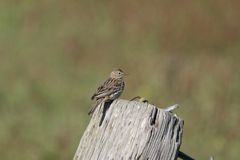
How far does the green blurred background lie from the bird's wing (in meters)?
3.48

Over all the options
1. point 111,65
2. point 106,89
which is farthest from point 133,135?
point 111,65

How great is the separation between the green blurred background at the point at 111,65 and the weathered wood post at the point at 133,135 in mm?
6055

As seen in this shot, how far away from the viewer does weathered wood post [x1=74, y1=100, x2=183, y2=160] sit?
411cm

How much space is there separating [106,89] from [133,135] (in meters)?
2.52

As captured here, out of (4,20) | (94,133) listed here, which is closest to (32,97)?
(4,20)

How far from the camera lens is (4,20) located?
15.5 metres

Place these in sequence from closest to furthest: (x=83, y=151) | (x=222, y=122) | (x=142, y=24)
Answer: (x=83, y=151) → (x=222, y=122) → (x=142, y=24)

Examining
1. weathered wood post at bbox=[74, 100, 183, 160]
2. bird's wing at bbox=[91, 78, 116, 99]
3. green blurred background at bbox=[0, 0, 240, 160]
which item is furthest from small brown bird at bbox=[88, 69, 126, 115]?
green blurred background at bbox=[0, 0, 240, 160]

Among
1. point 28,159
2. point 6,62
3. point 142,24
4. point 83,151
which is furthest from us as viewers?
point 142,24

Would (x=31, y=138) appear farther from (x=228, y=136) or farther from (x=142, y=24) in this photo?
(x=142, y=24)

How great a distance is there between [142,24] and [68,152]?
5.06 meters

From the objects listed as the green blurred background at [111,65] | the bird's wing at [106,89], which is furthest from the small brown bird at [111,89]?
the green blurred background at [111,65]

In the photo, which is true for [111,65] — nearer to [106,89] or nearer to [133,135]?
[106,89]

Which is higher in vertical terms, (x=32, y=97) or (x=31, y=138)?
(x=32, y=97)
